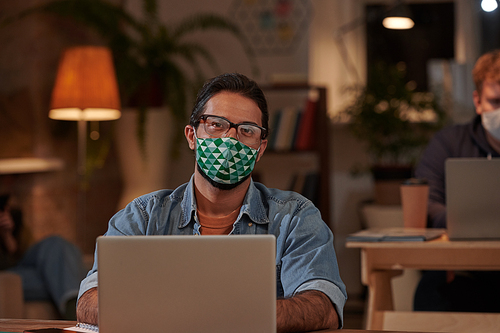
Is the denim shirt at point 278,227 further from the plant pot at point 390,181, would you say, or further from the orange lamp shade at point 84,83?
the plant pot at point 390,181

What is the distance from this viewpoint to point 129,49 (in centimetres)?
354

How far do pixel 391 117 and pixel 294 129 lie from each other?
620 mm

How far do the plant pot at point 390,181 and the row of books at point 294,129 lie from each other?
478 millimetres

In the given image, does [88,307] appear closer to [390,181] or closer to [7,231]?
[7,231]

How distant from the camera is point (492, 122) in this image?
2129mm

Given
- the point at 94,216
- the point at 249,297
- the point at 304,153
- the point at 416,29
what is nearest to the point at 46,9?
the point at 94,216

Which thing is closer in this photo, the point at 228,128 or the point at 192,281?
the point at 192,281

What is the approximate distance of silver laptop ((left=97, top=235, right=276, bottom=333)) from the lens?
853 millimetres

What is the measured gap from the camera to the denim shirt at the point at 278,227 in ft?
3.97

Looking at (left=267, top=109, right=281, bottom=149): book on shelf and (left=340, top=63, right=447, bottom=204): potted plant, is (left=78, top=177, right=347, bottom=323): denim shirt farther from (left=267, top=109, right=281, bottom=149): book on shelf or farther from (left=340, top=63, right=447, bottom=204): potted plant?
(left=267, top=109, right=281, bottom=149): book on shelf

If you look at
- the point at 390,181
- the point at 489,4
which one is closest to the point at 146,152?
the point at 390,181

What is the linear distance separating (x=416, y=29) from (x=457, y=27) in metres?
0.27

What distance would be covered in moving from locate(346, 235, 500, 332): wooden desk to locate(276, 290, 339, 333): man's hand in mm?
619

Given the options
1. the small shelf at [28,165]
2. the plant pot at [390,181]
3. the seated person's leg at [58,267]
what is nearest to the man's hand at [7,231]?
the seated person's leg at [58,267]
